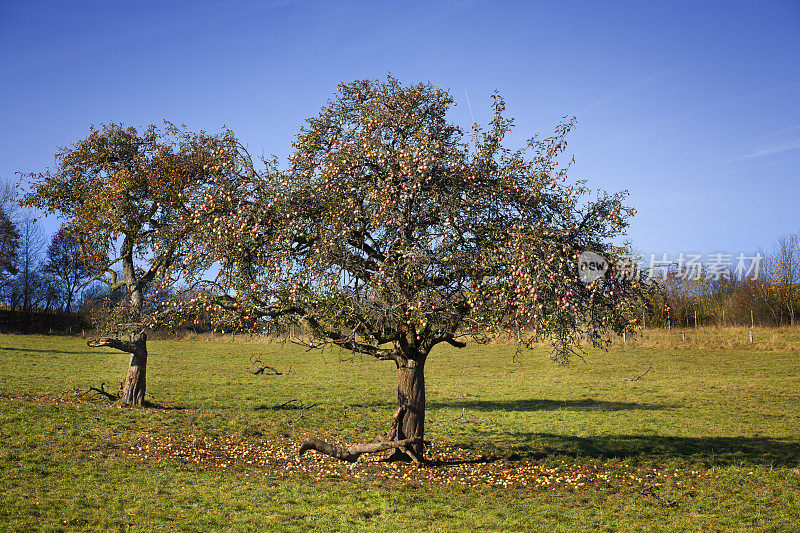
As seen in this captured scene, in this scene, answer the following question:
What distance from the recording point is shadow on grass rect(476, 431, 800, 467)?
16.0 metres

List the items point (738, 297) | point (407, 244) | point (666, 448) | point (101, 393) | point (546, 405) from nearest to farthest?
point (407, 244), point (666, 448), point (101, 393), point (546, 405), point (738, 297)

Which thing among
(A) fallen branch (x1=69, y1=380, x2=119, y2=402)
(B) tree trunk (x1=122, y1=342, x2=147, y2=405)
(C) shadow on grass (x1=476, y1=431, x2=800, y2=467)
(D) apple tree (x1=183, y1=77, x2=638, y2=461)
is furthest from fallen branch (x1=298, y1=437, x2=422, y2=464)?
(A) fallen branch (x1=69, y1=380, x2=119, y2=402)

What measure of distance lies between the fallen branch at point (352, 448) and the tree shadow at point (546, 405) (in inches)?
458

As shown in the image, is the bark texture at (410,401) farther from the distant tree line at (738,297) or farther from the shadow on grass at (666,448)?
the distant tree line at (738,297)

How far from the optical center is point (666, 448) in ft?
56.9

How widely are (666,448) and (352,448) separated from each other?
403 inches

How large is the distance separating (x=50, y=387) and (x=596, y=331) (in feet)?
83.9

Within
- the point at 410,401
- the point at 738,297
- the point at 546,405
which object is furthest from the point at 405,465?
the point at 738,297

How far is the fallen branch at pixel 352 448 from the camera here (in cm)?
1319

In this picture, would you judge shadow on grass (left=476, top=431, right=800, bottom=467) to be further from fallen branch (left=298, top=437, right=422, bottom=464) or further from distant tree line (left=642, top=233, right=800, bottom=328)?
distant tree line (left=642, top=233, right=800, bottom=328)

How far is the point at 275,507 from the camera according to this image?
1135 centimetres

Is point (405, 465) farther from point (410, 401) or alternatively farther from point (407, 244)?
point (407, 244)

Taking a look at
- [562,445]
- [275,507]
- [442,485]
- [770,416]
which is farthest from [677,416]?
[275,507]

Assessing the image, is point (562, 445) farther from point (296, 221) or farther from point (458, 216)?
point (296, 221)
